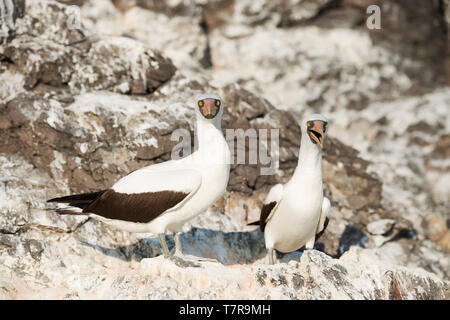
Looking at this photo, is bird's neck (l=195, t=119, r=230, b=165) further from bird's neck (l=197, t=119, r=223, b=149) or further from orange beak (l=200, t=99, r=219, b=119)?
orange beak (l=200, t=99, r=219, b=119)

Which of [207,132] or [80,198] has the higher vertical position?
[207,132]

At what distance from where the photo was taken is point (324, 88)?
1582 centimetres

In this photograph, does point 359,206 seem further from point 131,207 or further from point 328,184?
point 131,207

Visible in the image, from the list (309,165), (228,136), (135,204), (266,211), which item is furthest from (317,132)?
(228,136)

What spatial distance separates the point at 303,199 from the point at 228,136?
112 inches

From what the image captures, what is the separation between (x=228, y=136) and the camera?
33.2ft

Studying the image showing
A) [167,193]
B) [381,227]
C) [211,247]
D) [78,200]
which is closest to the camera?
[167,193]

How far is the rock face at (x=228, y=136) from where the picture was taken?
6.63m

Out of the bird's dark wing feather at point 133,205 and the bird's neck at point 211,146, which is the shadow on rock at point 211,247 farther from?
the bird's neck at point 211,146

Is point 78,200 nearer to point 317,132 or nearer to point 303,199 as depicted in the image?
point 303,199

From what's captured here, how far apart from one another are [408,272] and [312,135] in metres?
2.09

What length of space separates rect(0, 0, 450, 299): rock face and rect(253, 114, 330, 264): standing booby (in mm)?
723

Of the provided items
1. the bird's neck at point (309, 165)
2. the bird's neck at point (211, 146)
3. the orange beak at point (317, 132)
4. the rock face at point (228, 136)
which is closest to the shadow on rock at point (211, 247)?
the rock face at point (228, 136)

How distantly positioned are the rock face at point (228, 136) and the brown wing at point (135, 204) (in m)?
0.52
